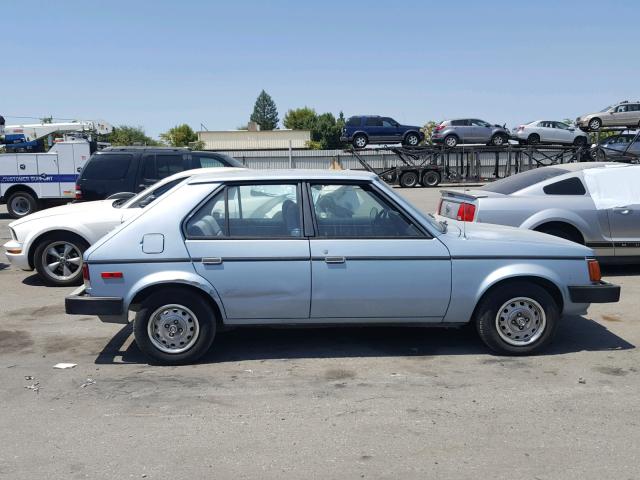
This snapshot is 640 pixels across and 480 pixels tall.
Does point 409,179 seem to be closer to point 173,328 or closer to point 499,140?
point 499,140

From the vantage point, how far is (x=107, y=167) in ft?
38.3

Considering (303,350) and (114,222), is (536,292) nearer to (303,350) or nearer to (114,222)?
(303,350)

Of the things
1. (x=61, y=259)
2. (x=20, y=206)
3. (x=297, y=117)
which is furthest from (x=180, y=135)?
(x=61, y=259)

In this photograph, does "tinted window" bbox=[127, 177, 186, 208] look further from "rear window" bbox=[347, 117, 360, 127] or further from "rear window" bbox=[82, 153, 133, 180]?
"rear window" bbox=[347, 117, 360, 127]

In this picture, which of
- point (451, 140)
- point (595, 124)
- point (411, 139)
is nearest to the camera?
point (595, 124)

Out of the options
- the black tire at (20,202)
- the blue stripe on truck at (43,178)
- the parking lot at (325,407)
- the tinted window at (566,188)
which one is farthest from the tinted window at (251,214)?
the black tire at (20,202)

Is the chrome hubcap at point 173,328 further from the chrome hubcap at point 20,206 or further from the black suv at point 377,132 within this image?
the black suv at point 377,132

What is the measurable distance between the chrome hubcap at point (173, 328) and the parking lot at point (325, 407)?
Answer: 202mm

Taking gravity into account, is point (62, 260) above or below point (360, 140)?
below

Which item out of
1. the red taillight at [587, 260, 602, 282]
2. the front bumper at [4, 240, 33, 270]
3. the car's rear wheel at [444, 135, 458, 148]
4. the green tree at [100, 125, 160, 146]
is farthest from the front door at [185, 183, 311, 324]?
the green tree at [100, 125, 160, 146]

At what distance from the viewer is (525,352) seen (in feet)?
18.2

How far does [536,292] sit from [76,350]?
13.6 ft

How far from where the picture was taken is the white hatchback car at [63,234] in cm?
840

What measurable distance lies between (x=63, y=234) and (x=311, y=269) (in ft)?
15.1
